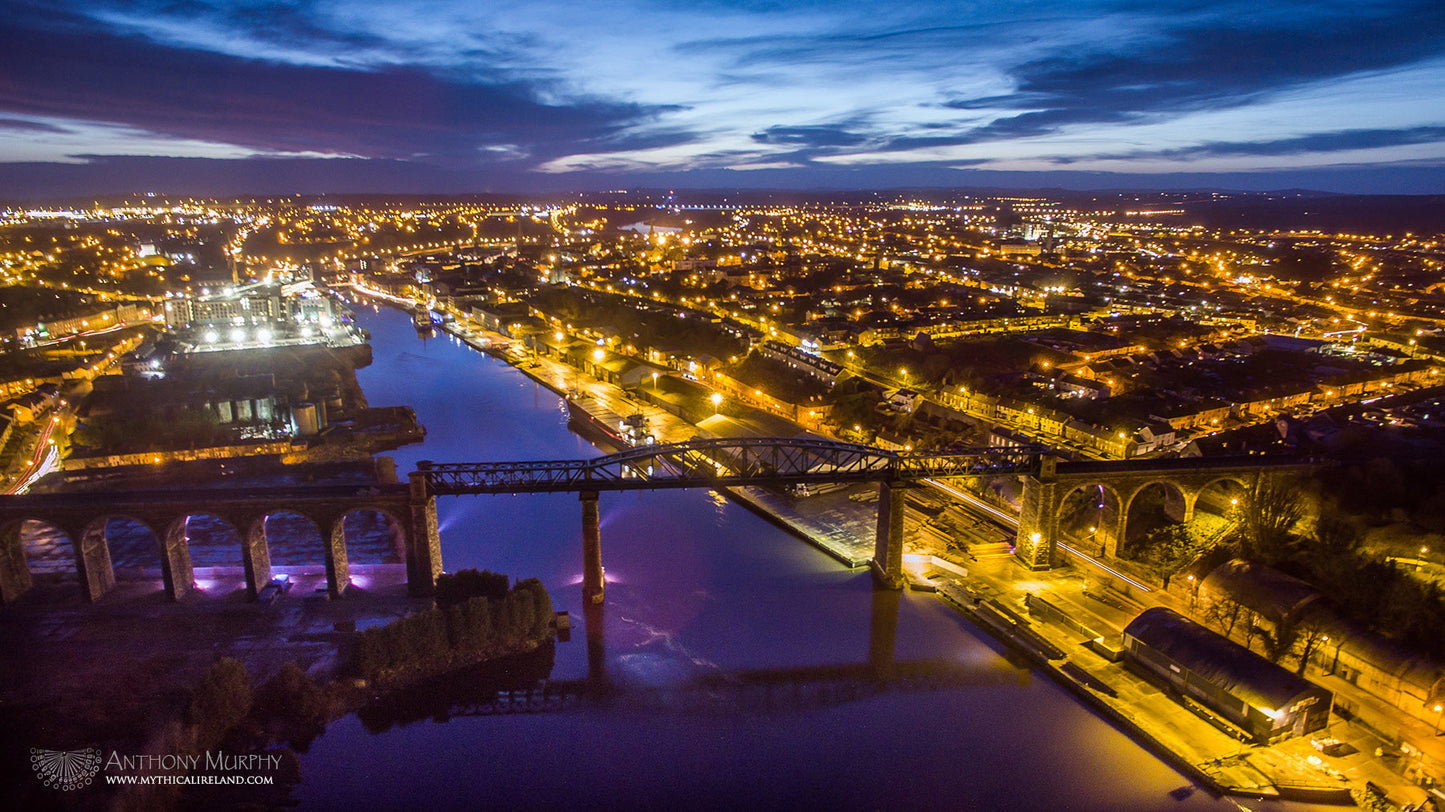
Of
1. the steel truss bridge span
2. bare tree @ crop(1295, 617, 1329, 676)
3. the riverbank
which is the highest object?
the steel truss bridge span

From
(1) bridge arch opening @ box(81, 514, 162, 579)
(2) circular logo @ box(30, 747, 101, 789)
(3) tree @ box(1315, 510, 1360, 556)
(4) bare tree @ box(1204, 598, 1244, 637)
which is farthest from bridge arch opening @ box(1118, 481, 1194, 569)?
(1) bridge arch opening @ box(81, 514, 162, 579)

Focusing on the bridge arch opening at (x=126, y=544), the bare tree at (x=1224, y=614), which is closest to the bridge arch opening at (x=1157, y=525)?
the bare tree at (x=1224, y=614)

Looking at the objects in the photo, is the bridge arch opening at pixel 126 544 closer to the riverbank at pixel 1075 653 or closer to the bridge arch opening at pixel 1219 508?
the riverbank at pixel 1075 653

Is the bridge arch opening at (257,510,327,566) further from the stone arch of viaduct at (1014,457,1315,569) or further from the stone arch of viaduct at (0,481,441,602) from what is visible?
the stone arch of viaduct at (1014,457,1315,569)

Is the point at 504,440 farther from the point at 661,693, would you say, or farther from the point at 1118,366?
the point at 1118,366

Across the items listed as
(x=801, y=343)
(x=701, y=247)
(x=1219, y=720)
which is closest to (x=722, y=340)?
(x=801, y=343)
